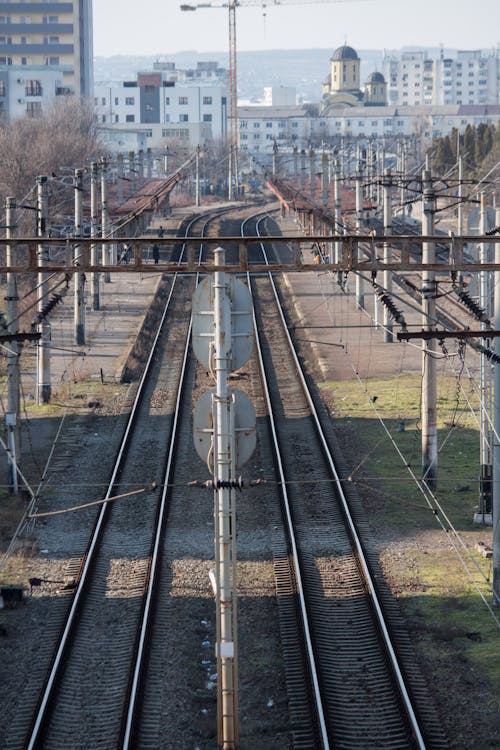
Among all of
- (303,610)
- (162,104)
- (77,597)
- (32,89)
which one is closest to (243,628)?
(303,610)

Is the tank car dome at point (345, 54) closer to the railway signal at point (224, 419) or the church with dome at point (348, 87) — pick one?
the church with dome at point (348, 87)

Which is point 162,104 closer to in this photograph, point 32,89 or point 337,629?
point 32,89

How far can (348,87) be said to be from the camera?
18900cm

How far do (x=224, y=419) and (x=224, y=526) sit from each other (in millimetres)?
876

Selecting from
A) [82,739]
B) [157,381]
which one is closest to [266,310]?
[157,381]

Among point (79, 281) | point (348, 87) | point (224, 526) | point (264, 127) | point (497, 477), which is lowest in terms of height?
point (497, 477)

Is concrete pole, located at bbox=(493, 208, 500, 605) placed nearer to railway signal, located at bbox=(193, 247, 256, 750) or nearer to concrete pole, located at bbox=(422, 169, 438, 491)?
concrete pole, located at bbox=(422, 169, 438, 491)

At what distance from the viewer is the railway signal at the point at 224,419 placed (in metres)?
9.92

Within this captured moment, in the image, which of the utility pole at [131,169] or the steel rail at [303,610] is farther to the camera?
the utility pole at [131,169]

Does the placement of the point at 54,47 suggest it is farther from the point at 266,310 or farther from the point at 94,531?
the point at 94,531

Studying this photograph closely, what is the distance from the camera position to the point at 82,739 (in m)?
10.8

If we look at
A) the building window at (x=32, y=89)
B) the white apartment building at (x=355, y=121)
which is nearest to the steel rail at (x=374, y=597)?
the building window at (x=32, y=89)

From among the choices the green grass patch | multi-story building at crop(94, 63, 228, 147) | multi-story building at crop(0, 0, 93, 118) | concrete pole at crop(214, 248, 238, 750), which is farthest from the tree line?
concrete pole at crop(214, 248, 238, 750)

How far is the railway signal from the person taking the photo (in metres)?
9.92
